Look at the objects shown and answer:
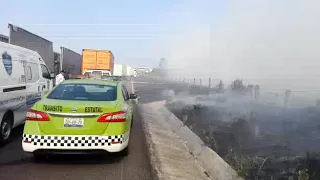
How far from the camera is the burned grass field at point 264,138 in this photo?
6677 mm

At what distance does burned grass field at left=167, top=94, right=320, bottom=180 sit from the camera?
6677mm

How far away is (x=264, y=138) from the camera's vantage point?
395 inches

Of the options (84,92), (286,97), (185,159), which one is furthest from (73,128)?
(286,97)

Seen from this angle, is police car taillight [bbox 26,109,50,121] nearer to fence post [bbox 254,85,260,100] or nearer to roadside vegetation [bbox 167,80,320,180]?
roadside vegetation [bbox 167,80,320,180]

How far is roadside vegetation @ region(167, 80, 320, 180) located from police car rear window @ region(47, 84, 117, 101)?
267cm

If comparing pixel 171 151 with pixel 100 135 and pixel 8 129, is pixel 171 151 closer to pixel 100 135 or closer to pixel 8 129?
pixel 100 135

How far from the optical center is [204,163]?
710 centimetres

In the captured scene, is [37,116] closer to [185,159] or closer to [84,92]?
[84,92]

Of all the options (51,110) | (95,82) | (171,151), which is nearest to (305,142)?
(171,151)

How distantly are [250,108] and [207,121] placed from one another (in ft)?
13.8

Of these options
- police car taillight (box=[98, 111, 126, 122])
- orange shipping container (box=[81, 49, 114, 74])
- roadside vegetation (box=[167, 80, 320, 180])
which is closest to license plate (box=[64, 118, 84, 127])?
police car taillight (box=[98, 111, 126, 122])

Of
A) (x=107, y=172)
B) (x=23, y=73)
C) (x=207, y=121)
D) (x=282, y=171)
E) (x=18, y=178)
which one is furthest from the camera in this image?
(x=207, y=121)

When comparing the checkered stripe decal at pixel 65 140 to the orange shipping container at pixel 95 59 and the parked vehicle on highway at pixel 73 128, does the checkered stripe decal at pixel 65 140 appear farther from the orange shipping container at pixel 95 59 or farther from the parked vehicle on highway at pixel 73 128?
the orange shipping container at pixel 95 59

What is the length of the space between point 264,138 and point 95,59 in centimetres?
1587
